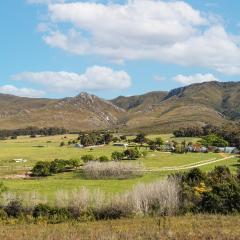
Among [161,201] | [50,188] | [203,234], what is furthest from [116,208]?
[50,188]

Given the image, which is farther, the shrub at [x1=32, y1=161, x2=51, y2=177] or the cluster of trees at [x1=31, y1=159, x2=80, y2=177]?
the cluster of trees at [x1=31, y1=159, x2=80, y2=177]

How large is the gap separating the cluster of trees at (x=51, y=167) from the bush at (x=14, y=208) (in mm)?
62314

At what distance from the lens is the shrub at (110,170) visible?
115 metres

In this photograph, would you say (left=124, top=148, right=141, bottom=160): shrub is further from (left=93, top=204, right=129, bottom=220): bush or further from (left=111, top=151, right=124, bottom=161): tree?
(left=93, top=204, right=129, bottom=220): bush

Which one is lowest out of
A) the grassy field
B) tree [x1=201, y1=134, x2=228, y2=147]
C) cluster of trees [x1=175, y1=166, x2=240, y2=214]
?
the grassy field

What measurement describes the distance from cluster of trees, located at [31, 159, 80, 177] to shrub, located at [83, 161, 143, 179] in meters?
9.73

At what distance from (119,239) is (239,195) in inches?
1149

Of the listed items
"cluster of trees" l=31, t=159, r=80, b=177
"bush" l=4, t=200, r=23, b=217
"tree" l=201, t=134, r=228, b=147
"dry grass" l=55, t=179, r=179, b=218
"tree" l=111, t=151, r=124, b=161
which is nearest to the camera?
"dry grass" l=55, t=179, r=179, b=218

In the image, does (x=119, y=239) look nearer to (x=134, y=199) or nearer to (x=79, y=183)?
(x=134, y=199)

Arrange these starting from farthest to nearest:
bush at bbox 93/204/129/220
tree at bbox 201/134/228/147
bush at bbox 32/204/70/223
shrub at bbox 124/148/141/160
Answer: tree at bbox 201/134/228/147, shrub at bbox 124/148/141/160, bush at bbox 32/204/70/223, bush at bbox 93/204/129/220

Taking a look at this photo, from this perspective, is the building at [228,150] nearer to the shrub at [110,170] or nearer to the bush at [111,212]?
the shrub at [110,170]

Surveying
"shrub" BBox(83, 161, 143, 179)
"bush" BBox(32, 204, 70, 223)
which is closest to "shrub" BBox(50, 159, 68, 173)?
"shrub" BBox(83, 161, 143, 179)

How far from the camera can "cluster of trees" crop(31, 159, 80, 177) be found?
120 m

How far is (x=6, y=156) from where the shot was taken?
167 meters
